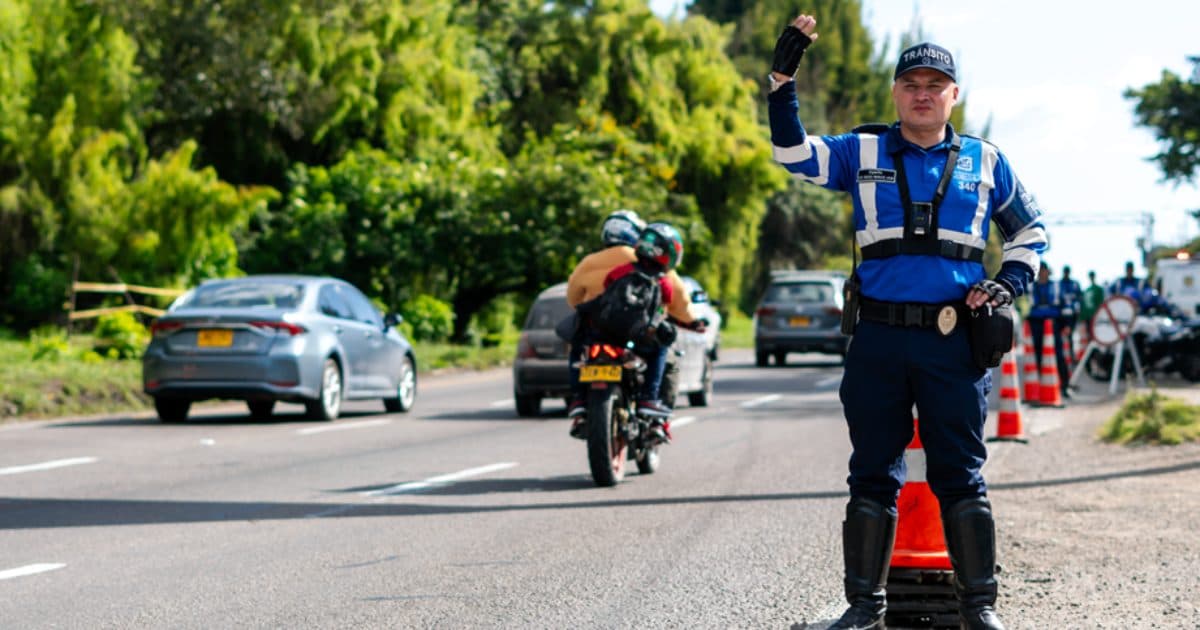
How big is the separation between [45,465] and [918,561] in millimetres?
8211

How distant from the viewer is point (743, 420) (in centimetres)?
1755

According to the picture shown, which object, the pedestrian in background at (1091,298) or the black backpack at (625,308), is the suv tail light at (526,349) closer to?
the black backpack at (625,308)

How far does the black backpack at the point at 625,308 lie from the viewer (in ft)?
36.3

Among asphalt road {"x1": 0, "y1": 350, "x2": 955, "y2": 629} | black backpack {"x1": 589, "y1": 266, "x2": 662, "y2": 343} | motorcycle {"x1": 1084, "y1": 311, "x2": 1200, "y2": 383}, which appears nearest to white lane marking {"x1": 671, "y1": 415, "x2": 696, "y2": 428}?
asphalt road {"x1": 0, "y1": 350, "x2": 955, "y2": 629}

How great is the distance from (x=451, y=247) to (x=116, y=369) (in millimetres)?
14810

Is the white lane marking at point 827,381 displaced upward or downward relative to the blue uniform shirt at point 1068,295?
downward

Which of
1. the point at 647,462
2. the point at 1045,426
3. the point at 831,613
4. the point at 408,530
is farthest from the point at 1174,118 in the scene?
the point at 831,613

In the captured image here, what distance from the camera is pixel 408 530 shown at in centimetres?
894

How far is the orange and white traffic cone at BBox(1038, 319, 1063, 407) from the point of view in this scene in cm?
1895

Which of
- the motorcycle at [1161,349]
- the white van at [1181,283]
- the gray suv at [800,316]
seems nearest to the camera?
the motorcycle at [1161,349]

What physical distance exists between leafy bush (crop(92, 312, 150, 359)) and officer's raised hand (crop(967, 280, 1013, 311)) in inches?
771

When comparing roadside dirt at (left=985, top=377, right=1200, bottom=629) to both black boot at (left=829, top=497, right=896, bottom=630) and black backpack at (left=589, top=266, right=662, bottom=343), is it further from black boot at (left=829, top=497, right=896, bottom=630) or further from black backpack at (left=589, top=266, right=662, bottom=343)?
black backpack at (left=589, top=266, right=662, bottom=343)

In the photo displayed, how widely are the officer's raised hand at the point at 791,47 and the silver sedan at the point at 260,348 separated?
463 inches

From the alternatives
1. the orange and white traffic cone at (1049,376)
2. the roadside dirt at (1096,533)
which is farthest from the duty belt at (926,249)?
the orange and white traffic cone at (1049,376)
